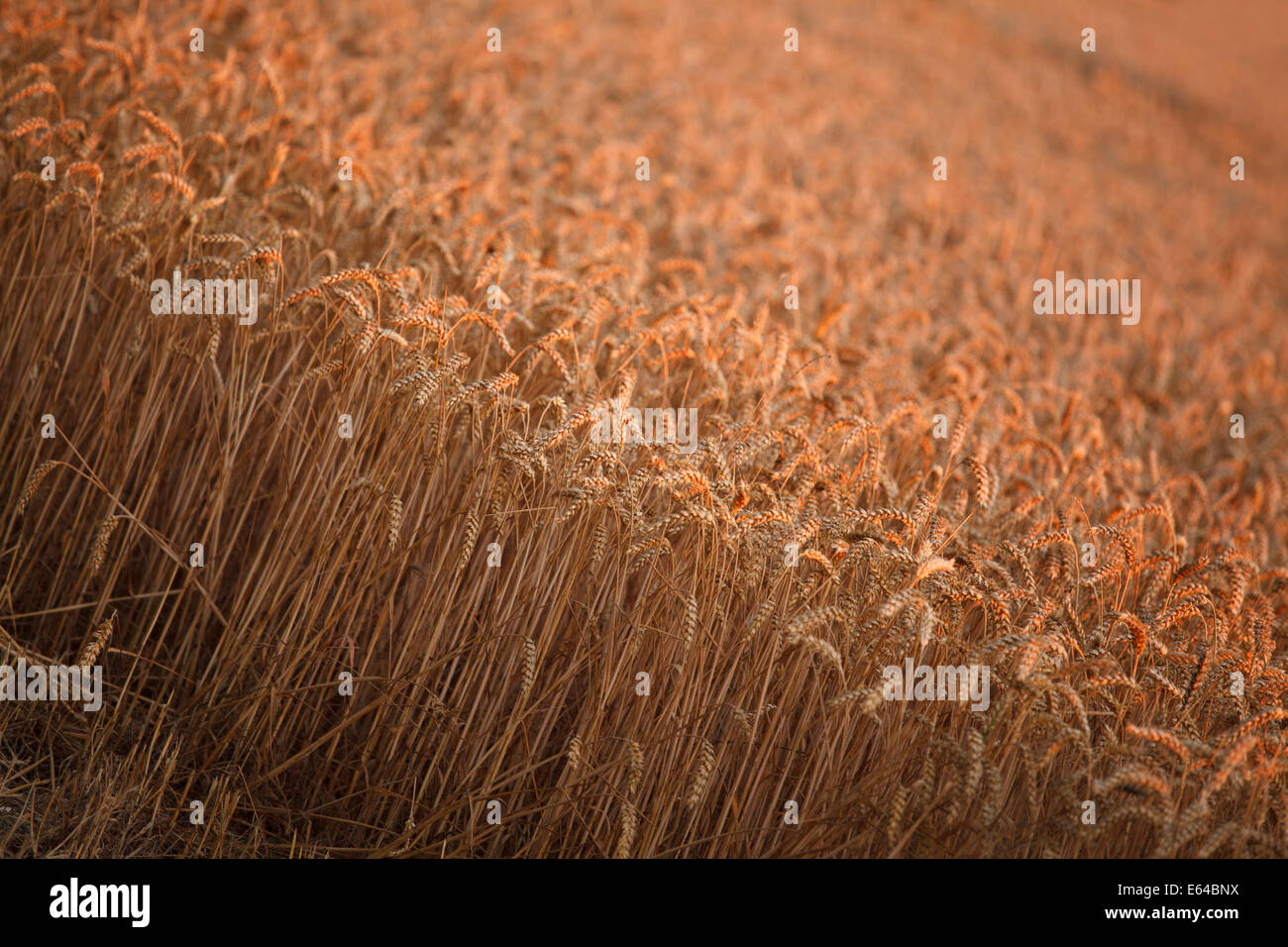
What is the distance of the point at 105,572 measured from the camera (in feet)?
8.84

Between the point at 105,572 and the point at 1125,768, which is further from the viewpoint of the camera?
the point at 105,572

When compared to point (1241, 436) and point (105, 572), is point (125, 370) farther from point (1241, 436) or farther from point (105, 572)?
point (1241, 436)

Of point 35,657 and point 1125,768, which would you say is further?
point 35,657

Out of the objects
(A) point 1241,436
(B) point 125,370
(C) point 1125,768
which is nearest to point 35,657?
(B) point 125,370
